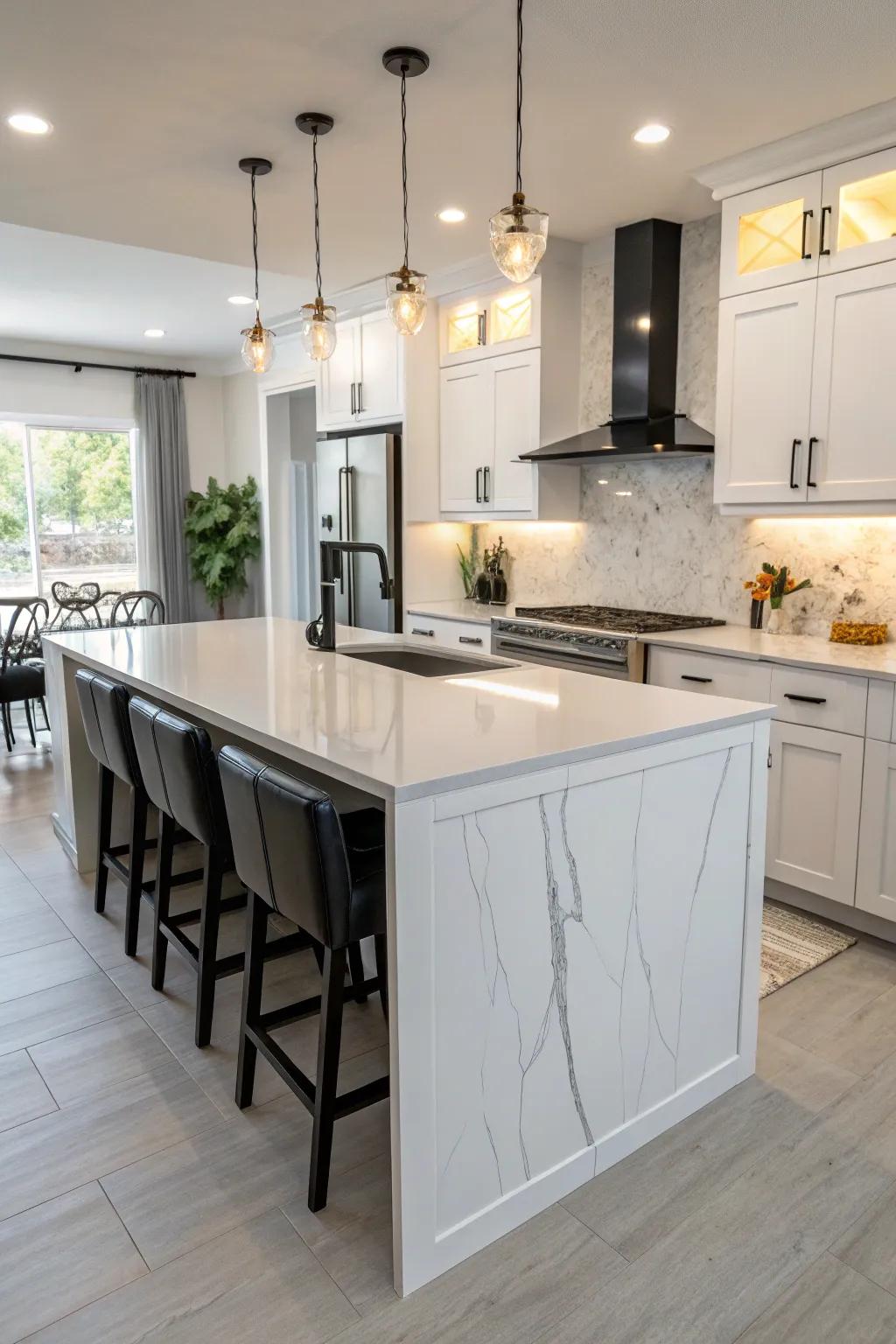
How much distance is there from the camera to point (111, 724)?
9.11 ft

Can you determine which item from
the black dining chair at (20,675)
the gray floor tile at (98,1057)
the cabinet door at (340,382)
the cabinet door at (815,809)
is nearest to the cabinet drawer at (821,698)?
the cabinet door at (815,809)

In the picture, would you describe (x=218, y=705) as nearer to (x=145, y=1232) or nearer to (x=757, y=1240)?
(x=145, y=1232)

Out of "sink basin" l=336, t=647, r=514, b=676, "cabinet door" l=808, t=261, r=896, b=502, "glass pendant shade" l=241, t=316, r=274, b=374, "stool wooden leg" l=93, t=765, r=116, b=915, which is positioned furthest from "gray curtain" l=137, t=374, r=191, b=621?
"cabinet door" l=808, t=261, r=896, b=502

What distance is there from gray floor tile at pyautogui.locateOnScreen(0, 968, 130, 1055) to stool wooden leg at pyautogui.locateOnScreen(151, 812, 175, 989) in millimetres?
119

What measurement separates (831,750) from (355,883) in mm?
1923

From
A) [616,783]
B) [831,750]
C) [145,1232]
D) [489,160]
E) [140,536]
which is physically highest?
[489,160]

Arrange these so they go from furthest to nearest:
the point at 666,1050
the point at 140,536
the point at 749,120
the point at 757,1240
Result: 1. the point at 140,536
2. the point at 749,120
3. the point at 666,1050
4. the point at 757,1240

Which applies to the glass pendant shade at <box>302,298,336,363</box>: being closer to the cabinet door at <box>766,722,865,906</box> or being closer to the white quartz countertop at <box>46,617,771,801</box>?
Answer: the white quartz countertop at <box>46,617,771,801</box>

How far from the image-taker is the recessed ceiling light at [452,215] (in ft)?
12.3

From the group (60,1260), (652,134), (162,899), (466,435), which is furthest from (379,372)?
(60,1260)

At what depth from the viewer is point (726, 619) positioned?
13.4 ft

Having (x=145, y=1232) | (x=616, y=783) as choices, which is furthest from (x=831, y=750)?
(x=145, y=1232)

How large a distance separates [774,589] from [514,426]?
165 centimetres

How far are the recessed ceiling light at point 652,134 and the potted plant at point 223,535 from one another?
5.00 metres
